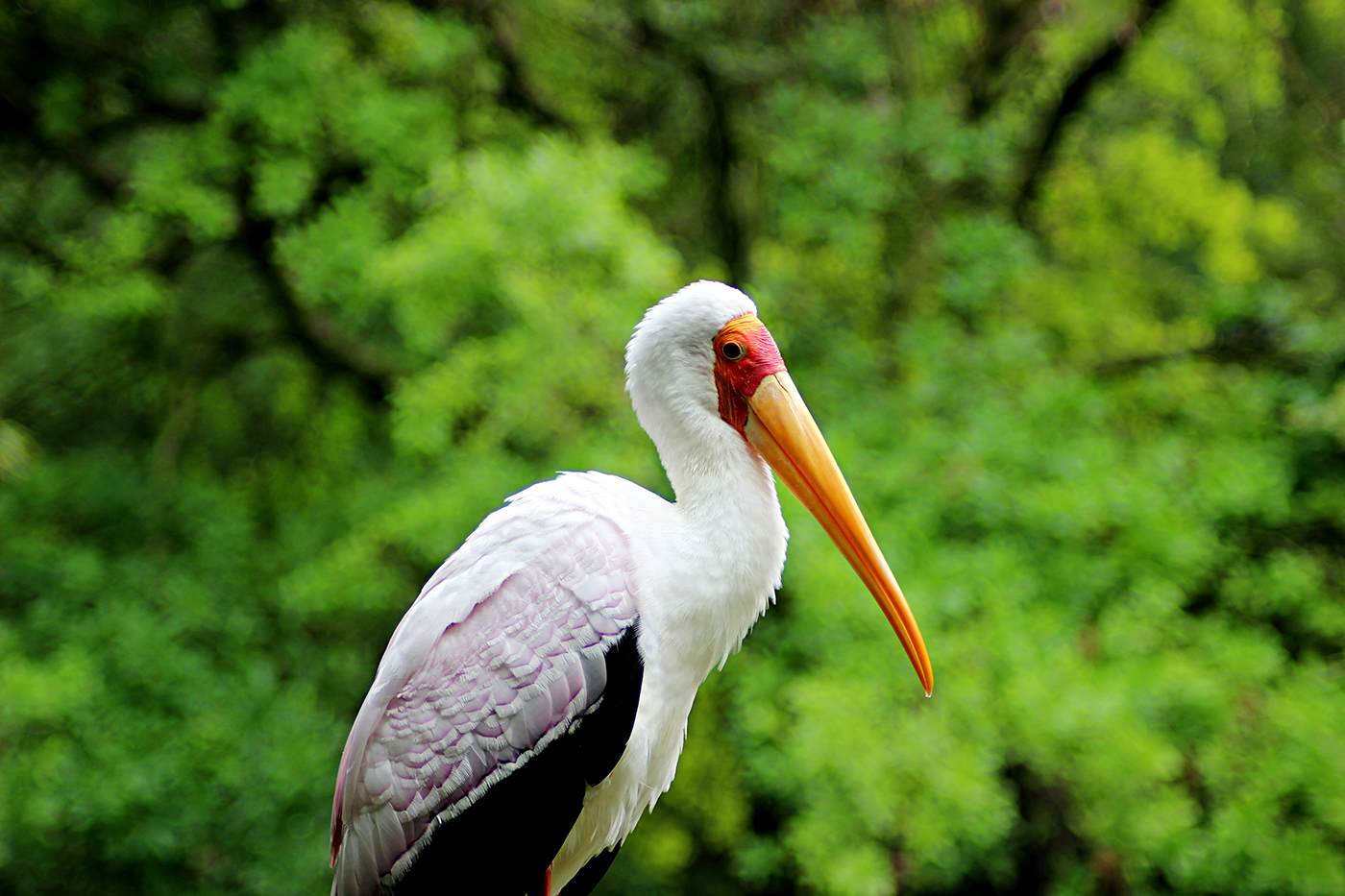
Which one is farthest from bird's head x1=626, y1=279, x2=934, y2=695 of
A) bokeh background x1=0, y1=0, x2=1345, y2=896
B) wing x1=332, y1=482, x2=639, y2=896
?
bokeh background x1=0, y1=0, x2=1345, y2=896

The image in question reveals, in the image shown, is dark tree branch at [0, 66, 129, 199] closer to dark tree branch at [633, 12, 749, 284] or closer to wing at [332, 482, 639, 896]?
dark tree branch at [633, 12, 749, 284]

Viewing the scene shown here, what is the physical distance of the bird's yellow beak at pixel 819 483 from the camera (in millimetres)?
1938

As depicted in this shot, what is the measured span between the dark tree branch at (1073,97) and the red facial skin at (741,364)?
449cm

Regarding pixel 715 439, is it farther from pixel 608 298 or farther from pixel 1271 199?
pixel 1271 199

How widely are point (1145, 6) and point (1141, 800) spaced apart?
4.33 meters

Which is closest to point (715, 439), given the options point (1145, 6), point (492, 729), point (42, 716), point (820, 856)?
point (492, 729)

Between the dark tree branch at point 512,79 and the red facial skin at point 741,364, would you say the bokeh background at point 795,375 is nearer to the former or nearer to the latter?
the dark tree branch at point 512,79

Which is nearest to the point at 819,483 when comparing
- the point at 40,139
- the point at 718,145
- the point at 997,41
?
the point at 718,145

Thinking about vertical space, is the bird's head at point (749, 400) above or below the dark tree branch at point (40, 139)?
above

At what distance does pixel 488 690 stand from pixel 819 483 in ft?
2.34

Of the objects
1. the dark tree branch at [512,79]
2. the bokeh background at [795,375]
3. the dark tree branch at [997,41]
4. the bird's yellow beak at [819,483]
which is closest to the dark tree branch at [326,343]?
the bokeh background at [795,375]

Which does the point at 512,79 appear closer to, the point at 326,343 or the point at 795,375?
the point at 326,343

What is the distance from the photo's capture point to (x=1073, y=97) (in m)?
5.90

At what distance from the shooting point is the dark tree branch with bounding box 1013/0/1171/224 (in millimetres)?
5609
